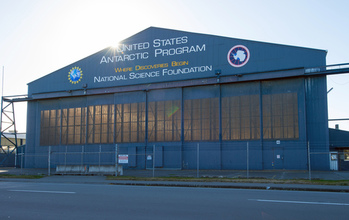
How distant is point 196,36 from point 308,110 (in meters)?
14.0

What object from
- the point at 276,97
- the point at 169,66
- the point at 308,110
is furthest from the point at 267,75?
the point at 169,66

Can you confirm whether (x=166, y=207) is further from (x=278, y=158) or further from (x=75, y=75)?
(x=75, y=75)

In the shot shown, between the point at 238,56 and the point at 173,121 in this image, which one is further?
the point at 173,121

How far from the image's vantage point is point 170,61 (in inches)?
1521

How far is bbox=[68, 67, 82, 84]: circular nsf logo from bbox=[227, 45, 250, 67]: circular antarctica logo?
19.2 m

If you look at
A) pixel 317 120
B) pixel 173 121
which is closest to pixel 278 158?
pixel 317 120

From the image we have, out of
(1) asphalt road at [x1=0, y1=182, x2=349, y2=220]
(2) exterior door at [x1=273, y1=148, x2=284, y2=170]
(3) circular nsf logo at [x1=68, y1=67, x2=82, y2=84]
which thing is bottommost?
(1) asphalt road at [x1=0, y1=182, x2=349, y2=220]

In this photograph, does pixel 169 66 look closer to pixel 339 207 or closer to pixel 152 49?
pixel 152 49

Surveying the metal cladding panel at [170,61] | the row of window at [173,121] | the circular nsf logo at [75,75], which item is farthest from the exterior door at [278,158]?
the circular nsf logo at [75,75]

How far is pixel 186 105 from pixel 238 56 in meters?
7.53

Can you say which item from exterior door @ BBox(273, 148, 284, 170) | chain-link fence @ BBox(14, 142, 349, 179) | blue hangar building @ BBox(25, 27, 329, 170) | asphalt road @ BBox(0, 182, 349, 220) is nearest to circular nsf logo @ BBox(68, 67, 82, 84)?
blue hangar building @ BBox(25, 27, 329, 170)

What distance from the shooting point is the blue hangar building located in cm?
3241

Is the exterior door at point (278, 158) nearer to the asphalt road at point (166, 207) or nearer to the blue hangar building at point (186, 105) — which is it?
the blue hangar building at point (186, 105)

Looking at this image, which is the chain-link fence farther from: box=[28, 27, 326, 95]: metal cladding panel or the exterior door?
box=[28, 27, 326, 95]: metal cladding panel
